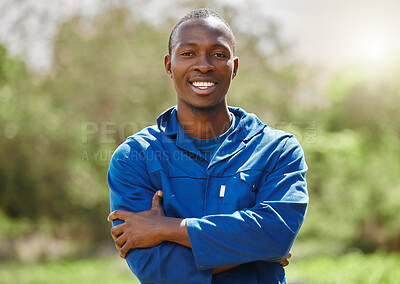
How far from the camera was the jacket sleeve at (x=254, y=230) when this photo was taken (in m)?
1.81

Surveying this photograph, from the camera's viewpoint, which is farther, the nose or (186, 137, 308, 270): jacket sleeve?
the nose

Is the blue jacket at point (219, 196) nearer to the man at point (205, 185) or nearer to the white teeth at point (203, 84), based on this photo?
the man at point (205, 185)

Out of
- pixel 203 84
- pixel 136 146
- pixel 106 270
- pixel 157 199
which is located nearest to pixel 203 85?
pixel 203 84

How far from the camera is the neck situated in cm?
208

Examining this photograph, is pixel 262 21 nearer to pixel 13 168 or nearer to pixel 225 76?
pixel 13 168

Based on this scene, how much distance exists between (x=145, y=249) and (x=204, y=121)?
0.58 m

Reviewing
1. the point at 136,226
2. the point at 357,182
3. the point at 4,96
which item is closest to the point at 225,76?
the point at 136,226

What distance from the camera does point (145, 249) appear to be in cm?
187

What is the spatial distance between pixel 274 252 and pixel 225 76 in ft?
2.37

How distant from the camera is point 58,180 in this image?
48.8 feet

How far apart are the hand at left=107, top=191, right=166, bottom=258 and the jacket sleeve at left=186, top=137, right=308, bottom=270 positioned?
13cm

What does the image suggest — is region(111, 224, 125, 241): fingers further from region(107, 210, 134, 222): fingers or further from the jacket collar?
the jacket collar

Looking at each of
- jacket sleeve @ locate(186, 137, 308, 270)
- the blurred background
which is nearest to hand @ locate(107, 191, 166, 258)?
jacket sleeve @ locate(186, 137, 308, 270)

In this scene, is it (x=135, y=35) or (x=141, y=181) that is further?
(x=135, y=35)
